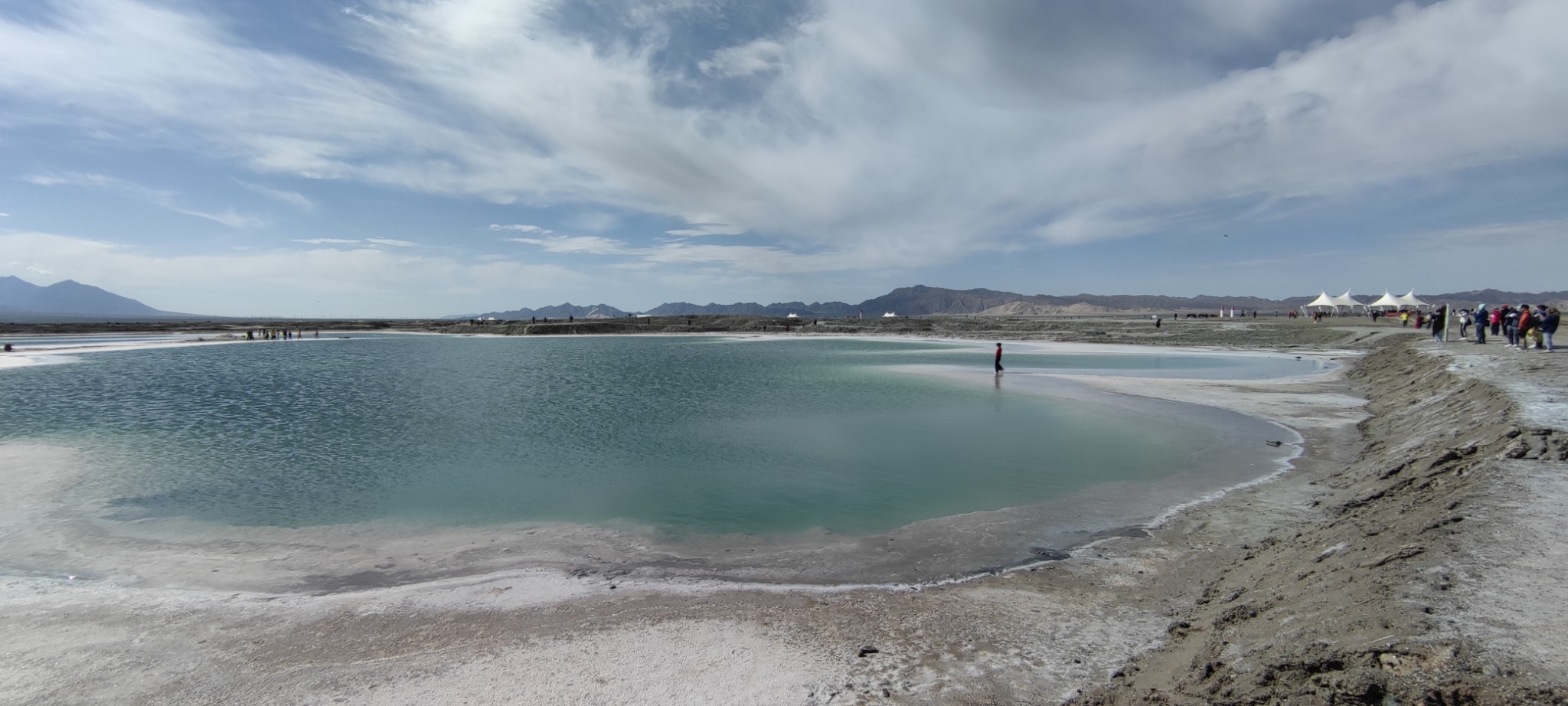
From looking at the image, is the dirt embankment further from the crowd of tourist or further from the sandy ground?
the crowd of tourist

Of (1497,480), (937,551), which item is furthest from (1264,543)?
(937,551)

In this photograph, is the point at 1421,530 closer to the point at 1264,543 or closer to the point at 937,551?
the point at 1264,543

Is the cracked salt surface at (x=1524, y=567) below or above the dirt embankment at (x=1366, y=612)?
above

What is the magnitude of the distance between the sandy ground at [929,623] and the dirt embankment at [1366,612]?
0.08ft

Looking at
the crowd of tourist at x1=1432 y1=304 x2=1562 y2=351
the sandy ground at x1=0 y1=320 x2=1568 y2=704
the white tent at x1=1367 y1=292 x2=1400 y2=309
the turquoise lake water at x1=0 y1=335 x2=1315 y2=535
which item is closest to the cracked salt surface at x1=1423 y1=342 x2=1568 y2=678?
the sandy ground at x1=0 y1=320 x2=1568 y2=704

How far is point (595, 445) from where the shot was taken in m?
17.0

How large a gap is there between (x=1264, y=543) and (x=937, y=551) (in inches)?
155

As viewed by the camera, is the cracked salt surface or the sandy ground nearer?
the cracked salt surface

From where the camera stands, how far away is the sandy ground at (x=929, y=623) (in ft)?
15.4

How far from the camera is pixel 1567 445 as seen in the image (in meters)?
9.12

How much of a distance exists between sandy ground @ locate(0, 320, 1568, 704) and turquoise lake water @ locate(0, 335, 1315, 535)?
2631 millimetres

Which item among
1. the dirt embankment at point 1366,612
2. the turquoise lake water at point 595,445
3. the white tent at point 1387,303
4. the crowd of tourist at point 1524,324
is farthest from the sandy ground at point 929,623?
the white tent at point 1387,303

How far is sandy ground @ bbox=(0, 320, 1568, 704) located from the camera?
4.71 meters

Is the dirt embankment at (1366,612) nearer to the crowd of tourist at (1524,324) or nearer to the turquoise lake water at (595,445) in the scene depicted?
the turquoise lake water at (595,445)
